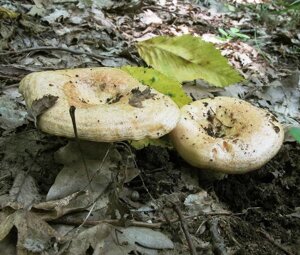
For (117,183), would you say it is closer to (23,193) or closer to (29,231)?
(23,193)

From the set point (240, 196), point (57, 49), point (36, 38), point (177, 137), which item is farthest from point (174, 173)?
point (36, 38)

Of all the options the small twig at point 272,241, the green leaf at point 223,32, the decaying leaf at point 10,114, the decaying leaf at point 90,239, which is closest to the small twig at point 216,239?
the small twig at point 272,241

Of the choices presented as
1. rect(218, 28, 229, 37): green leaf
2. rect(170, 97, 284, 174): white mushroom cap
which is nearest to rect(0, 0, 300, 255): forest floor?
rect(170, 97, 284, 174): white mushroom cap

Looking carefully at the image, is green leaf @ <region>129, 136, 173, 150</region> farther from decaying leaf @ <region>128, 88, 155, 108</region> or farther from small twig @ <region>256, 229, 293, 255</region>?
small twig @ <region>256, 229, 293, 255</region>

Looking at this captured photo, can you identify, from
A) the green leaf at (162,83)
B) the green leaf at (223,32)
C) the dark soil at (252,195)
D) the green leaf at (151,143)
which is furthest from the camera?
the green leaf at (223,32)

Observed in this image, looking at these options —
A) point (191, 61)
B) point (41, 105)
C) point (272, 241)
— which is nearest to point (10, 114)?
point (41, 105)

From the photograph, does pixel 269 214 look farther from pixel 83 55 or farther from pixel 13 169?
pixel 83 55

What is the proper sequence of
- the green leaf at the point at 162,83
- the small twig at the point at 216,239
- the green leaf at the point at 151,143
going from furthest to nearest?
1. the green leaf at the point at 162,83
2. the green leaf at the point at 151,143
3. the small twig at the point at 216,239

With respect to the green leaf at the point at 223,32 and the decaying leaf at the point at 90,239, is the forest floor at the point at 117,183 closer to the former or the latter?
the decaying leaf at the point at 90,239
